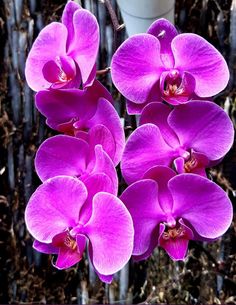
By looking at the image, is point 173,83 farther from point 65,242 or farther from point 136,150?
point 65,242

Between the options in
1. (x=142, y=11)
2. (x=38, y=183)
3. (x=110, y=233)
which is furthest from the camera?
(x=38, y=183)

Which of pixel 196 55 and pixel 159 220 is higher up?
pixel 196 55

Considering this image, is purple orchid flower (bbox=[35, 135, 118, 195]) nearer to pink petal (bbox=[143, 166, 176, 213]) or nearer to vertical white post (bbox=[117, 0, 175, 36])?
pink petal (bbox=[143, 166, 176, 213])

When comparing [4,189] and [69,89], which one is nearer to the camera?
[69,89]

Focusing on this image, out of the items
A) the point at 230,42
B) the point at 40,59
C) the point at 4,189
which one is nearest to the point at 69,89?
the point at 40,59

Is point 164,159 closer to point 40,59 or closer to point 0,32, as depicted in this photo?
point 40,59

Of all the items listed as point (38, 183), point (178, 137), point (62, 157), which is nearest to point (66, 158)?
point (62, 157)
